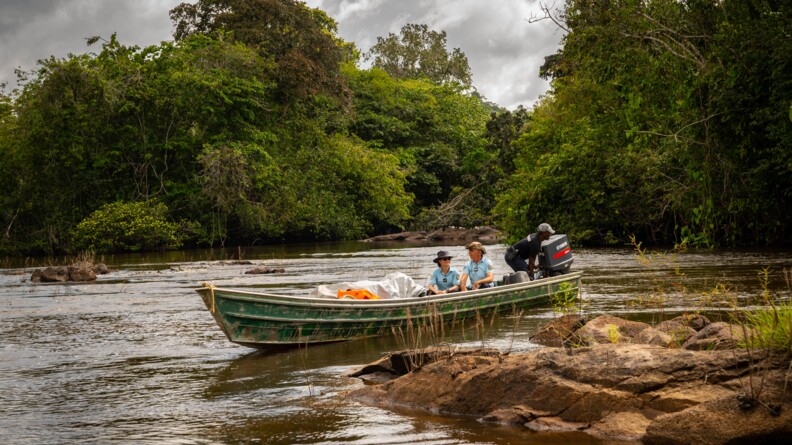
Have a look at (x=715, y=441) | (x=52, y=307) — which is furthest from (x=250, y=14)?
(x=715, y=441)

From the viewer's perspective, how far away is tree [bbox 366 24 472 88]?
81500mm

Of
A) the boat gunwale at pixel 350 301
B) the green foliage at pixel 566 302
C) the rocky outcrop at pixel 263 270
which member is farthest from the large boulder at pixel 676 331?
the rocky outcrop at pixel 263 270

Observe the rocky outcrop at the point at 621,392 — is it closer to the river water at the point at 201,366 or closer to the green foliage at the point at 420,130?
the river water at the point at 201,366

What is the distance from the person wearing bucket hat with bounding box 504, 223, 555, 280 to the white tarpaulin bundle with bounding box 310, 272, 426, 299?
2.76m

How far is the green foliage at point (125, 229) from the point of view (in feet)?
128

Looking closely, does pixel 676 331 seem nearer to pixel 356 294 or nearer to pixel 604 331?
pixel 604 331

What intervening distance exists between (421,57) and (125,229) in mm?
47659

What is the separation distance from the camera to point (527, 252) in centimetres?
1623

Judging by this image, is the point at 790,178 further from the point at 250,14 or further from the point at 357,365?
the point at 250,14

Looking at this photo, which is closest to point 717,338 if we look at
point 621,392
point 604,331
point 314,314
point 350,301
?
point 621,392

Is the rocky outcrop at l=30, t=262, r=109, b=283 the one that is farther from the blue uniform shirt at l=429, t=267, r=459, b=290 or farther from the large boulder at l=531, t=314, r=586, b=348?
the large boulder at l=531, t=314, r=586, b=348

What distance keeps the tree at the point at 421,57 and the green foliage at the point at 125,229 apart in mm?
43717

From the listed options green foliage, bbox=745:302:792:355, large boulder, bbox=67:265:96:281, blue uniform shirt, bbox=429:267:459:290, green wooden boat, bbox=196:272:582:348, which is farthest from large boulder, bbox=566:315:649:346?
large boulder, bbox=67:265:96:281

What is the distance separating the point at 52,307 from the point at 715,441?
14.7 metres
